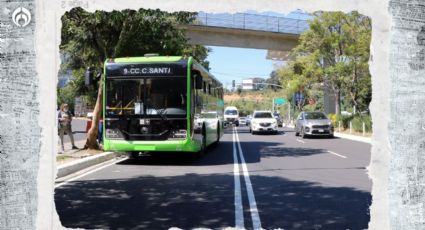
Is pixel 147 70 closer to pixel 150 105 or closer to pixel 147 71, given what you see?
pixel 147 71

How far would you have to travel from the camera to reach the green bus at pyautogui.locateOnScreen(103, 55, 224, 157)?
41.4 ft

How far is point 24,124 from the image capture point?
3.76 metres

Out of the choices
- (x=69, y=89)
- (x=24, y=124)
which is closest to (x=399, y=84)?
(x=24, y=124)

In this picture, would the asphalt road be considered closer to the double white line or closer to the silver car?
the double white line

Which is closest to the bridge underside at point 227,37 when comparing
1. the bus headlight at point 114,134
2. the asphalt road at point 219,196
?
the bus headlight at point 114,134

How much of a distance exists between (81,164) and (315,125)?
17.8 meters

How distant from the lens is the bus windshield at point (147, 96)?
499 inches

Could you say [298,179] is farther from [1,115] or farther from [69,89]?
[69,89]

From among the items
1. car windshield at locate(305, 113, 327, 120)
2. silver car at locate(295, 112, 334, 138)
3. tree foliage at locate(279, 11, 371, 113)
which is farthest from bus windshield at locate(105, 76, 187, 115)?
tree foliage at locate(279, 11, 371, 113)

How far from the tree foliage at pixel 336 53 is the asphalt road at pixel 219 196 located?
17076 millimetres

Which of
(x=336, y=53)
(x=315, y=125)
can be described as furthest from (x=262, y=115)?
(x=315, y=125)

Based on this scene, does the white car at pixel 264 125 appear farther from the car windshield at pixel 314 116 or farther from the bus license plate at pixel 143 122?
the bus license plate at pixel 143 122

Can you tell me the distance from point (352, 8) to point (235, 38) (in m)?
27.9

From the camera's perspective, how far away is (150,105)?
Answer: 12.7 m
